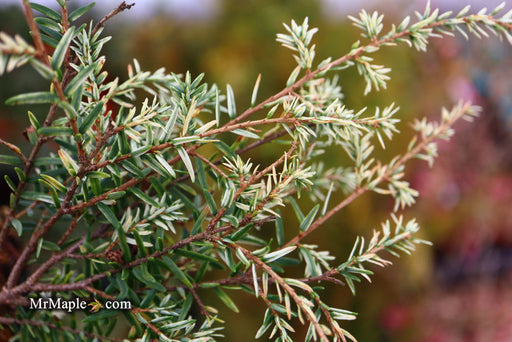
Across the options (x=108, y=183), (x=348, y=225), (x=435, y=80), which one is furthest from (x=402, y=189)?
(x=435, y=80)

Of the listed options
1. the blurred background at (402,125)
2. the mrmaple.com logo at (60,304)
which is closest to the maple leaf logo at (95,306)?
the mrmaple.com logo at (60,304)

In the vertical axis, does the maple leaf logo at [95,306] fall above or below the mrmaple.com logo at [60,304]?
above

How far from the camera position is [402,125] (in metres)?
2.07

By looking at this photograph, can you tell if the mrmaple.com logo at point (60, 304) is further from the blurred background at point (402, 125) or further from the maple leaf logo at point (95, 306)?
the blurred background at point (402, 125)

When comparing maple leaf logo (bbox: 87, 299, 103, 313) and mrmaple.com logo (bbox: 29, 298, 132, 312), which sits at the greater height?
maple leaf logo (bbox: 87, 299, 103, 313)

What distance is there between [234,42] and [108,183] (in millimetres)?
1789

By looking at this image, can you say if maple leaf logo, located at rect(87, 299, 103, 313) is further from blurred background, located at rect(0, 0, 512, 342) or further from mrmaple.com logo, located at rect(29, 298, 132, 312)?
blurred background, located at rect(0, 0, 512, 342)

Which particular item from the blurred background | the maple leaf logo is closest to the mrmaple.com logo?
the maple leaf logo

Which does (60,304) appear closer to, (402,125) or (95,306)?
(95,306)

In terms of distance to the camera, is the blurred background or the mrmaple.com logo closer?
the mrmaple.com logo

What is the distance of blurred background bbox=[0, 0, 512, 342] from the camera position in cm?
195

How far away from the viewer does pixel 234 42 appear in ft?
7.11

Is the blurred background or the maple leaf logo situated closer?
the maple leaf logo

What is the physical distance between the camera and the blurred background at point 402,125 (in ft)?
6.39
